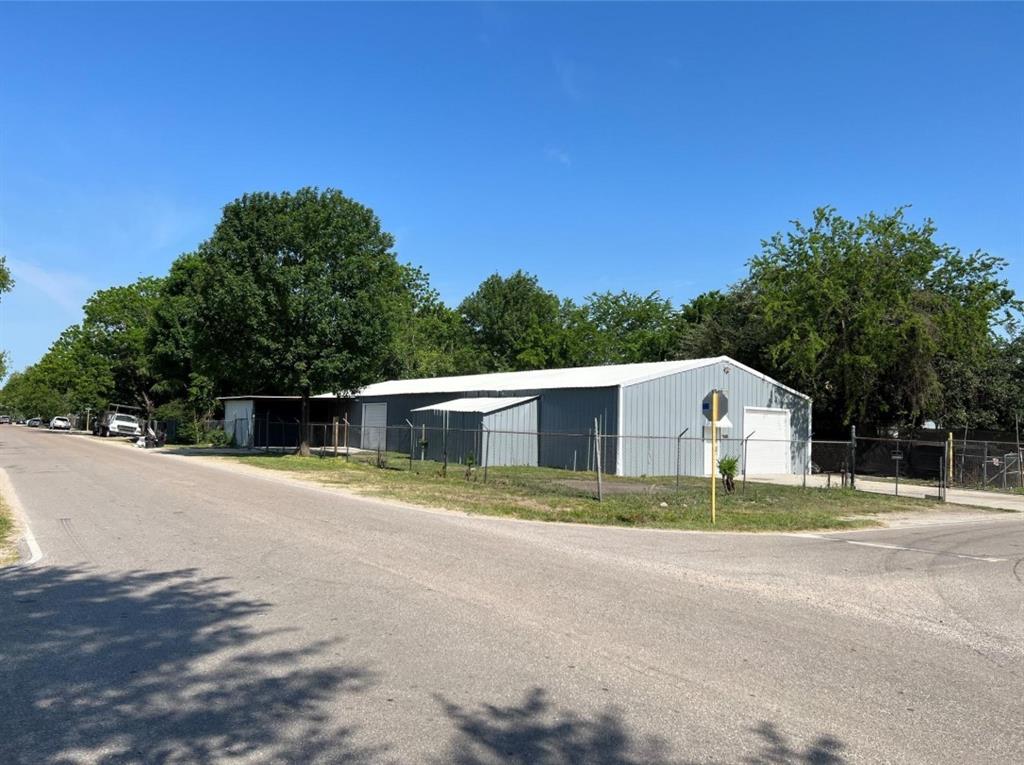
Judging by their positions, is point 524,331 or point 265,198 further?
point 524,331

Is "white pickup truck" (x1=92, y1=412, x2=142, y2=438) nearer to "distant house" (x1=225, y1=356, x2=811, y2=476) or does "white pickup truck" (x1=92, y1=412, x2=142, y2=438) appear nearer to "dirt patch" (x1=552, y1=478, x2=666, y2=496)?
"distant house" (x1=225, y1=356, x2=811, y2=476)

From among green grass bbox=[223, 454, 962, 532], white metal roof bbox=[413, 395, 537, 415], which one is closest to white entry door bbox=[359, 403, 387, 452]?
white metal roof bbox=[413, 395, 537, 415]

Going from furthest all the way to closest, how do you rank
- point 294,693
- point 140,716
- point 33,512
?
1. point 33,512
2. point 294,693
3. point 140,716

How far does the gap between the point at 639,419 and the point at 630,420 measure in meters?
0.46

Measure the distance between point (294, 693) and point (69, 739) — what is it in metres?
1.27

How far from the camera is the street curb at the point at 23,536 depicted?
31.8ft

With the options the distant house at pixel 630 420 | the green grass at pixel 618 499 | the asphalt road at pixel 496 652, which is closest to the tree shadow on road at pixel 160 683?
the asphalt road at pixel 496 652

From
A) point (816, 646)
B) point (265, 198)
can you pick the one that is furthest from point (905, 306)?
point (816, 646)

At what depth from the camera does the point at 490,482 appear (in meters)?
23.0

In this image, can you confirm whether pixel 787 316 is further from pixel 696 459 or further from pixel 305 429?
pixel 305 429

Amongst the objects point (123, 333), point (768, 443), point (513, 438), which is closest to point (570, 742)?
point (513, 438)

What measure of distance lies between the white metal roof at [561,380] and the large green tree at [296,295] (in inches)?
220

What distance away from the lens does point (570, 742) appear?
4.41m

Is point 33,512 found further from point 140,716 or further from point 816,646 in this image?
point 816,646
